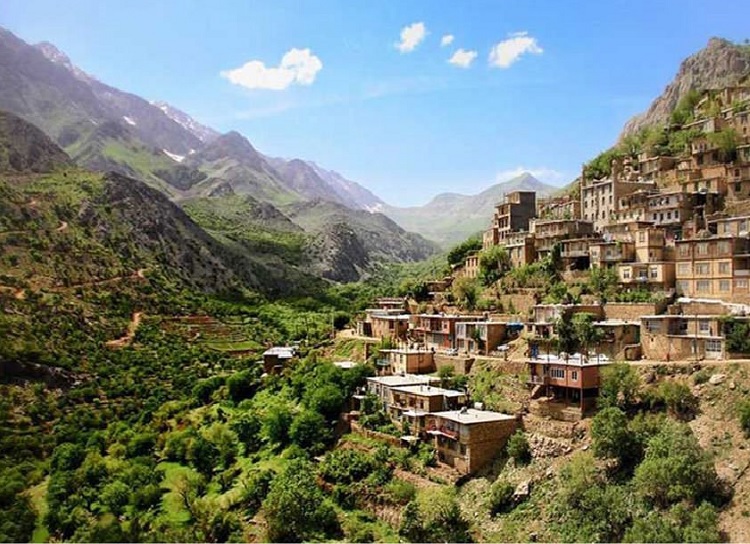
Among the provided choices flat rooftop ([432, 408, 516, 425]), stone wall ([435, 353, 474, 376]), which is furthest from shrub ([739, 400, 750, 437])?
stone wall ([435, 353, 474, 376])

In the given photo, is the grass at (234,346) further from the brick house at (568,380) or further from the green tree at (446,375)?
the brick house at (568,380)

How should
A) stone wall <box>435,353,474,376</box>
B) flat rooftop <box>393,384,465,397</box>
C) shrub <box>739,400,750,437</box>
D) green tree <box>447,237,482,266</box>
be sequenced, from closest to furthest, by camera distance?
1. shrub <box>739,400,750,437</box>
2. flat rooftop <box>393,384,465,397</box>
3. stone wall <box>435,353,474,376</box>
4. green tree <box>447,237,482,266</box>

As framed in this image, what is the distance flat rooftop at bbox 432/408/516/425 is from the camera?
118ft

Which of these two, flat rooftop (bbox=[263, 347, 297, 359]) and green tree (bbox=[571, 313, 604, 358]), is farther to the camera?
flat rooftop (bbox=[263, 347, 297, 359])

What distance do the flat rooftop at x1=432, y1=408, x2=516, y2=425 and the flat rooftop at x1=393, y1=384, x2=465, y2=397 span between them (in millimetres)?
1378

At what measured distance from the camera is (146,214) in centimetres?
12481

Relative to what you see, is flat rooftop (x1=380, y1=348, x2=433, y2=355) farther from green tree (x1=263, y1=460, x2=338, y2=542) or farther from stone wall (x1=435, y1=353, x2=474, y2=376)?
green tree (x1=263, y1=460, x2=338, y2=542)

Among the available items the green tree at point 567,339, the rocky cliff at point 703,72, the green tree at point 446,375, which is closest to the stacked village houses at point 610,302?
the green tree at point 446,375

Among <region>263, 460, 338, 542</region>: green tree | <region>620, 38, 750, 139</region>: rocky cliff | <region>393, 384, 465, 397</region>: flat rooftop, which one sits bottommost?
<region>263, 460, 338, 542</region>: green tree

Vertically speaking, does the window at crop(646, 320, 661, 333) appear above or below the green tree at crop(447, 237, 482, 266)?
below

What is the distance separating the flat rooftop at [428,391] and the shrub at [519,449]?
5.47m

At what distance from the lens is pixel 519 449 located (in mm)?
34688

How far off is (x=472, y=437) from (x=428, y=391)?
17.6 feet

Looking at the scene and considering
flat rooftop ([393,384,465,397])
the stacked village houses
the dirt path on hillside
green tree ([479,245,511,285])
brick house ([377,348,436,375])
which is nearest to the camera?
the stacked village houses
